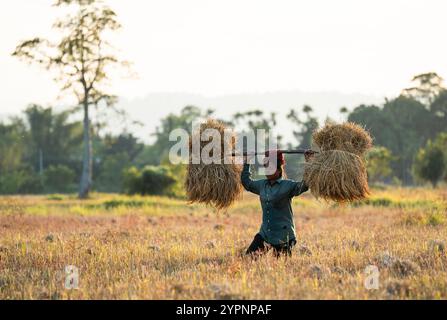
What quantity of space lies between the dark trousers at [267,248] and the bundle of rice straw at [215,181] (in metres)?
0.90

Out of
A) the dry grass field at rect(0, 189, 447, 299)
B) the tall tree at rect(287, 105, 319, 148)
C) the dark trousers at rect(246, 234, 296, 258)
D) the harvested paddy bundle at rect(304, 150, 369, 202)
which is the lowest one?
the dry grass field at rect(0, 189, 447, 299)

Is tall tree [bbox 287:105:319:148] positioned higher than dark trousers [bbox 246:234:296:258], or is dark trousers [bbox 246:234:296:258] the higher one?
tall tree [bbox 287:105:319:148]

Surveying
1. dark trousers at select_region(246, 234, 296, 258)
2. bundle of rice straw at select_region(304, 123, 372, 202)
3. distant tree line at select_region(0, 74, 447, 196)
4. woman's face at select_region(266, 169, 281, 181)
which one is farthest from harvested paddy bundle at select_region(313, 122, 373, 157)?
distant tree line at select_region(0, 74, 447, 196)

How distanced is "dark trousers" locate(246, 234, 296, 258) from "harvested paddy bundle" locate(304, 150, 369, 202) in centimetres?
96

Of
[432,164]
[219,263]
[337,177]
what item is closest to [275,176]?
[337,177]

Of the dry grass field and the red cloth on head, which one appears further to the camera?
the red cloth on head

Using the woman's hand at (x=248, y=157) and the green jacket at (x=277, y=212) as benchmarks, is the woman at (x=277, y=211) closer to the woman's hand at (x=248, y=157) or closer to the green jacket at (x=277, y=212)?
the green jacket at (x=277, y=212)

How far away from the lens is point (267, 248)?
8641 millimetres

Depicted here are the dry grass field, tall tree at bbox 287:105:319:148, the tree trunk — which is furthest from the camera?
tall tree at bbox 287:105:319:148

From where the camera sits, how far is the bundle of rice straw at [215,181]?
9.19 meters

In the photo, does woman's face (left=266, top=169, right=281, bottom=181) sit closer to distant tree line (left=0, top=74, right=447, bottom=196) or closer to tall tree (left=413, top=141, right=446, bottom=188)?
tall tree (left=413, top=141, right=446, bottom=188)

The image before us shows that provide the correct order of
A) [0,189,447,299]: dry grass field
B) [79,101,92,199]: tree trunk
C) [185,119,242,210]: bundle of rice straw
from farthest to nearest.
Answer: [79,101,92,199]: tree trunk → [185,119,242,210]: bundle of rice straw → [0,189,447,299]: dry grass field

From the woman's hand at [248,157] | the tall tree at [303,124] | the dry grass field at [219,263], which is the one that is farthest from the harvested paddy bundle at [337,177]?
the tall tree at [303,124]

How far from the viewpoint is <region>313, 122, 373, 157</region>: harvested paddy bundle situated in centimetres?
833
